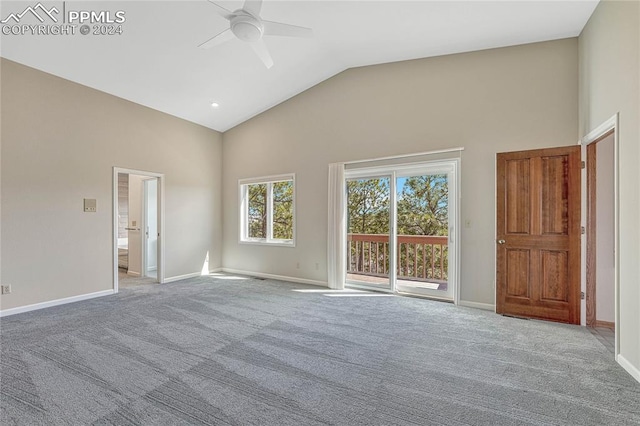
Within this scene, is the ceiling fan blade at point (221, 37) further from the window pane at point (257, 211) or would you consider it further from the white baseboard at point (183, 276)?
the white baseboard at point (183, 276)

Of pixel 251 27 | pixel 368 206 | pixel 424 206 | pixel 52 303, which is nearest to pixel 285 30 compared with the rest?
pixel 251 27

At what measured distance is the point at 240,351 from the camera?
268 centimetres

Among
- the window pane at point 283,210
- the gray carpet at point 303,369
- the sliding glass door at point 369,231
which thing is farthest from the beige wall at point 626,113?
the window pane at point 283,210

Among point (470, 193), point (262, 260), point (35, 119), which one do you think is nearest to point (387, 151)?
point (470, 193)

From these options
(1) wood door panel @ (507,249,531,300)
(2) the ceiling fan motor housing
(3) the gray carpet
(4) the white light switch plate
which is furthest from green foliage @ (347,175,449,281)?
(4) the white light switch plate

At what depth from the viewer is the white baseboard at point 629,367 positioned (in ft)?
7.25

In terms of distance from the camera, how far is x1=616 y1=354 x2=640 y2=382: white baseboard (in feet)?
7.25

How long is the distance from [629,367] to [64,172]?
6.69m

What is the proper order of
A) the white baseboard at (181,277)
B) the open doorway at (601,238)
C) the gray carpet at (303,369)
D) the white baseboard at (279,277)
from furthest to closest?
the white baseboard at (181,277)
the white baseboard at (279,277)
the open doorway at (601,238)
the gray carpet at (303,369)

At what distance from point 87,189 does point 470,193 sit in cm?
567

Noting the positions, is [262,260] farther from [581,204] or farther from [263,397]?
[581,204]

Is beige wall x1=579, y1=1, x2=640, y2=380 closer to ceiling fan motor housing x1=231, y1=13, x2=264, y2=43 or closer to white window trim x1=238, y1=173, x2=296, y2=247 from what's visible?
ceiling fan motor housing x1=231, y1=13, x2=264, y2=43

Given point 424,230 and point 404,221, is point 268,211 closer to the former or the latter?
point 404,221

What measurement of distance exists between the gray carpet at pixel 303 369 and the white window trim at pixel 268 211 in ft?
6.95
